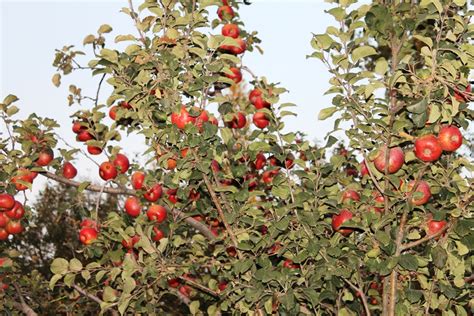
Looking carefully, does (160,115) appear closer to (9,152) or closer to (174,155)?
(174,155)

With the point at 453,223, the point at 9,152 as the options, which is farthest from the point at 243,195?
the point at 9,152

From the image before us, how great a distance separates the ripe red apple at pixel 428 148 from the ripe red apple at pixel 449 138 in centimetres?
2

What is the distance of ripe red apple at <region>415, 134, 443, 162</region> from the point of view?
3.32 meters

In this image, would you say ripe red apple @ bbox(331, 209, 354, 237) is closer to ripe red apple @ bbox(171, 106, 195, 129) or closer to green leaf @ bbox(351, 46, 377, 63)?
green leaf @ bbox(351, 46, 377, 63)

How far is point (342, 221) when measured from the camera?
373 centimetres

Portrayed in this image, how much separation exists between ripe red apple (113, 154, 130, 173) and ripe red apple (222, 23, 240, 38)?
1183 mm

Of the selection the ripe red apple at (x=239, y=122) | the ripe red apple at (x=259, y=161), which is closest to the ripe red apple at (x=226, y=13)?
the ripe red apple at (x=239, y=122)

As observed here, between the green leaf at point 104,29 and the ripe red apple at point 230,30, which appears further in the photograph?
the ripe red apple at point 230,30

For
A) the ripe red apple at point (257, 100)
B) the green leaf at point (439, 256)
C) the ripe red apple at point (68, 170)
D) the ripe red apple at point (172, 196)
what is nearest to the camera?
the green leaf at point (439, 256)

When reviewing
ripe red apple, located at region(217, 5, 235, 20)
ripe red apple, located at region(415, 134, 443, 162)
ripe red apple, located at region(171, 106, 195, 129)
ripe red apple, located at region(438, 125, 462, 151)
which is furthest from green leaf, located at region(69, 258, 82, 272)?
ripe red apple, located at region(438, 125, 462, 151)

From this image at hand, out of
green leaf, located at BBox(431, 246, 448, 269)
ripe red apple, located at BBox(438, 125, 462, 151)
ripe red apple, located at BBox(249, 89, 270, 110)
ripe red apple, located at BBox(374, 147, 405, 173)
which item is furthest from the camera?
ripe red apple, located at BBox(249, 89, 270, 110)

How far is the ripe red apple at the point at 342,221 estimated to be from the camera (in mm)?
3719

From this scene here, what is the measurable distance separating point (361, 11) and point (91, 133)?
7.07 ft

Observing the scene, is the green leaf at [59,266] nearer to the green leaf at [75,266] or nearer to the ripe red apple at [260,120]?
the green leaf at [75,266]
